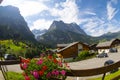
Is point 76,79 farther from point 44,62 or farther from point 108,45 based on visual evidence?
point 108,45

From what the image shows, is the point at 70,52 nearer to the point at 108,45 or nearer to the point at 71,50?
the point at 71,50

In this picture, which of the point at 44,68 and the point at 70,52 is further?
the point at 70,52

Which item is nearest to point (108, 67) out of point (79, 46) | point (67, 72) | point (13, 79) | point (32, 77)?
point (67, 72)

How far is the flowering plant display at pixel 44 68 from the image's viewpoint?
16.6 ft

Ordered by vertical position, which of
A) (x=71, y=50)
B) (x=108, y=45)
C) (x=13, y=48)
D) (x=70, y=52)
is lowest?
(x=108, y=45)

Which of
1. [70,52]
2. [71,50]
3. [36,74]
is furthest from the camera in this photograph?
[71,50]

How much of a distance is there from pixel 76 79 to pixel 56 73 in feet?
88.1

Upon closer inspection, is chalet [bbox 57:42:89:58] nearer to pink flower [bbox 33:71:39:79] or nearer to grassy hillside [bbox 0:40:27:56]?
grassy hillside [bbox 0:40:27:56]

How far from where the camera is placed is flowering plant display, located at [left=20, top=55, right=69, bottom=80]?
5070 mm

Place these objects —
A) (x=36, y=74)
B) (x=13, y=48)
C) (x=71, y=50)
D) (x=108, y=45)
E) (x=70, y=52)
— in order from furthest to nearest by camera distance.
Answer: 1. (x=13, y=48)
2. (x=108, y=45)
3. (x=71, y=50)
4. (x=70, y=52)
5. (x=36, y=74)

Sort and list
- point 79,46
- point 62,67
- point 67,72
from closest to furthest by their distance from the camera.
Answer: point 67,72 < point 62,67 < point 79,46

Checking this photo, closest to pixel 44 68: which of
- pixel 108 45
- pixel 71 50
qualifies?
pixel 71 50

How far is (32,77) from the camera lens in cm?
517

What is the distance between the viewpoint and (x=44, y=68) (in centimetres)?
519
